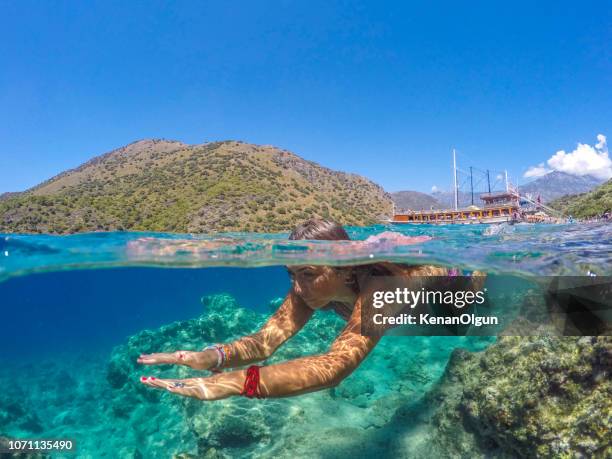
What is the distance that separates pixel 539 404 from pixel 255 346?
3.37m

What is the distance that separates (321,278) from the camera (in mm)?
4180

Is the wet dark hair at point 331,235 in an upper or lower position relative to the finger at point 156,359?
upper

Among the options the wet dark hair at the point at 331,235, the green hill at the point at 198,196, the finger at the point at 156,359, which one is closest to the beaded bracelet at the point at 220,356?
the finger at the point at 156,359

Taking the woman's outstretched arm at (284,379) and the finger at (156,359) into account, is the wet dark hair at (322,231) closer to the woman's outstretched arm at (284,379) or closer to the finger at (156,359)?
the woman's outstretched arm at (284,379)

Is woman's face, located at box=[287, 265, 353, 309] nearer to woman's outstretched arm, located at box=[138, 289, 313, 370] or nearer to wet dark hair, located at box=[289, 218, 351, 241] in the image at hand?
woman's outstretched arm, located at box=[138, 289, 313, 370]

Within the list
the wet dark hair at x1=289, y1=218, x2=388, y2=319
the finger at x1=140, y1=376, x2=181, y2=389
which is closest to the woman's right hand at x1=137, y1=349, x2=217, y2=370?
the finger at x1=140, y1=376, x2=181, y2=389

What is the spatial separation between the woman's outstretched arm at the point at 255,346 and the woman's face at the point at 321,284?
1.02ft

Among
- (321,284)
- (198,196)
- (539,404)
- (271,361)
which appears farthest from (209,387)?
(198,196)

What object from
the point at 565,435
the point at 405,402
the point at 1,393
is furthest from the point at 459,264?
the point at 1,393

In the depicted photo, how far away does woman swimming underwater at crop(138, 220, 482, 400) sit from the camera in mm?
2461

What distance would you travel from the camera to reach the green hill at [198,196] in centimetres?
5541

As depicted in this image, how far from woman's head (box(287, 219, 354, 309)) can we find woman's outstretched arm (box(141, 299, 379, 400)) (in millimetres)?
1154

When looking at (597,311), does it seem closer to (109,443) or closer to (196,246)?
(196,246)

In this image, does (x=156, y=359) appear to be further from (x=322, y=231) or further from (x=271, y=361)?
(x=271, y=361)
